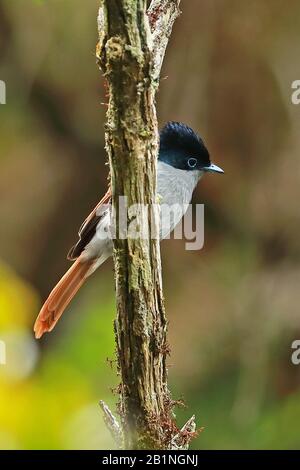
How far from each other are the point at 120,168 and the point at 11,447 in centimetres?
106

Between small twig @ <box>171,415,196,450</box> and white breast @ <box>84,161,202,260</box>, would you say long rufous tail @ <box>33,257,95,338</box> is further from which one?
small twig @ <box>171,415,196,450</box>

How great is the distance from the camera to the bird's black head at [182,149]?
3.93m

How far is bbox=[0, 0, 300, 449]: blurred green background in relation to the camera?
523 centimetres

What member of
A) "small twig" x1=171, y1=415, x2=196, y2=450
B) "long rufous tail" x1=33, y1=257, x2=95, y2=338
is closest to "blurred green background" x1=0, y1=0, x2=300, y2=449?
"long rufous tail" x1=33, y1=257, x2=95, y2=338

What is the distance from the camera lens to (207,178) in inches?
224

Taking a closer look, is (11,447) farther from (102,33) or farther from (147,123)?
(102,33)

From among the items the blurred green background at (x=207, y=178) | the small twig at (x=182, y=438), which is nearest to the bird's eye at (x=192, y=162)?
the blurred green background at (x=207, y=178)

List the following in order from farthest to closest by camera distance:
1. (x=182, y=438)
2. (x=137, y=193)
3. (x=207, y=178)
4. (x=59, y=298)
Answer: (x=207, y=178) < (x=59, y=298) < (x=182, y=438) < (x=137, y=193)

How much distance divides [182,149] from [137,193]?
1802mm

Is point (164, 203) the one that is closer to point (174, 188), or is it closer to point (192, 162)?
point (174, 188)

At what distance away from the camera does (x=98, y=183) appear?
571cm

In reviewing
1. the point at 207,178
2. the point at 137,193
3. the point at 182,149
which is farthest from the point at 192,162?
the point at 137,193

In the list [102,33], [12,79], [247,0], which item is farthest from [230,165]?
[102,33]

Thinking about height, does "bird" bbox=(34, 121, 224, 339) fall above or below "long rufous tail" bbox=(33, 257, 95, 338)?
above
